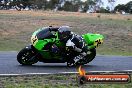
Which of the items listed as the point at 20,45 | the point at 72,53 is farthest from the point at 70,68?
the point at 20,45

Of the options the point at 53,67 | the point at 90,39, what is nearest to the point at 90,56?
the point at 90,39

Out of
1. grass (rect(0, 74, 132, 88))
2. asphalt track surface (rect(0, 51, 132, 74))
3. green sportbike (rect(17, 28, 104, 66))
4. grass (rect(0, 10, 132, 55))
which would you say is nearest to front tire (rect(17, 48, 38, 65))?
green sportbike (rect(17, 28, 104, 66))

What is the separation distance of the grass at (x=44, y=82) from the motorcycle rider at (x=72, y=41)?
8.18 feet

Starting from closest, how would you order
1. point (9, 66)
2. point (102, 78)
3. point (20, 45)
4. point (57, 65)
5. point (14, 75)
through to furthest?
point (102, 78), point (14, 75), point (9, 66), point (57, 65), point (20, 45)

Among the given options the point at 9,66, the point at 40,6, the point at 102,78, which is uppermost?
the point at 102,78

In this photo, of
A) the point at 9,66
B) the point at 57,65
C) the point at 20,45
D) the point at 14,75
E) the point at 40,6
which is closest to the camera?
the point at 14,75

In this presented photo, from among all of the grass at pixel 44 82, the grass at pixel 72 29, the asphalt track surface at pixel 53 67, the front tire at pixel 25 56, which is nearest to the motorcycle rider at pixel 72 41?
the asphalt track surface at pixel 53 67

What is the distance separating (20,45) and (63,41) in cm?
1493

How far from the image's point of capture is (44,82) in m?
10.6

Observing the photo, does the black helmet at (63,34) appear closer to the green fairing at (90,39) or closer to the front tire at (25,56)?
the green fairing at (90,39)

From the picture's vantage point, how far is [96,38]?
14.6 meters

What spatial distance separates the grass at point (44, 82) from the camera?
10123 mm

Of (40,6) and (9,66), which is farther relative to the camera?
(40,6)

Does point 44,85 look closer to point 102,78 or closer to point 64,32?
point 102,78
